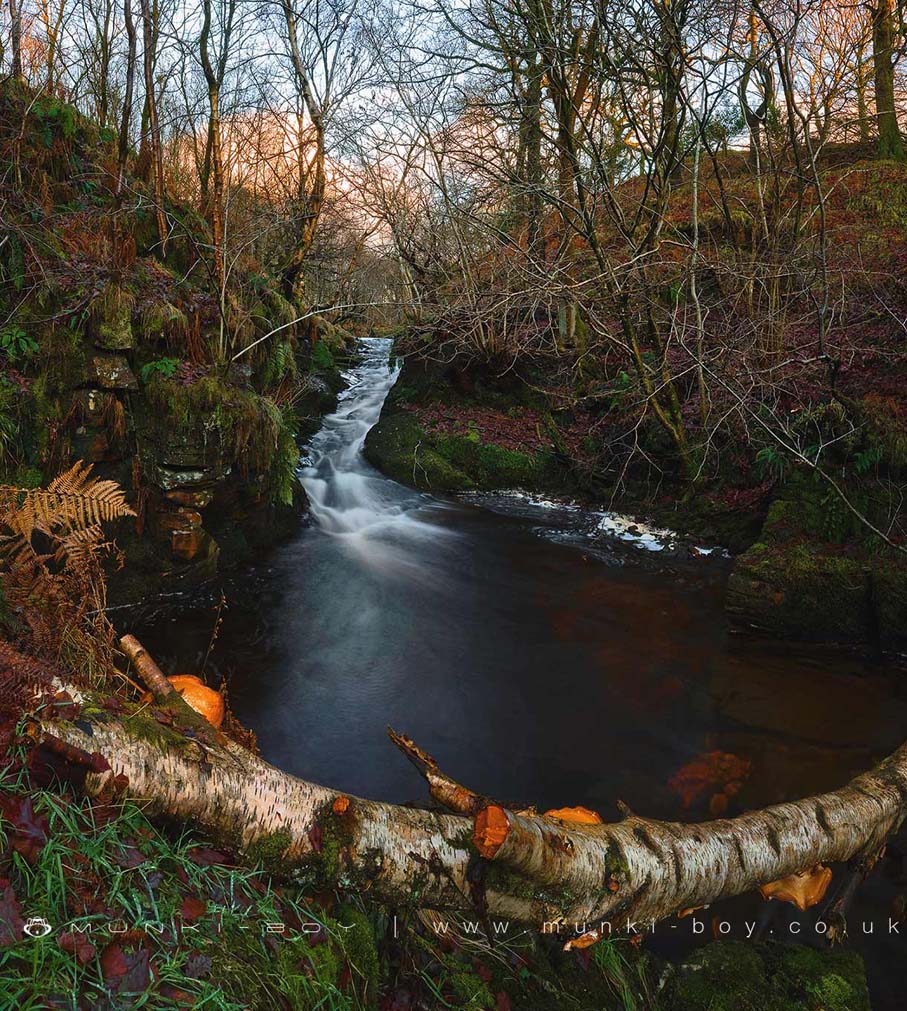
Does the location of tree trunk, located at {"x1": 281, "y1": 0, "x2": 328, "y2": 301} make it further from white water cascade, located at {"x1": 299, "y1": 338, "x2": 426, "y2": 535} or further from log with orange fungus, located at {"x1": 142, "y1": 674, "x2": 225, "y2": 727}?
log with orange fungus, located at {"x1": 142, "y1": 674, "x2": 225, "y2": 727}

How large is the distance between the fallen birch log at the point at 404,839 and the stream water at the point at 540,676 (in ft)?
4.81

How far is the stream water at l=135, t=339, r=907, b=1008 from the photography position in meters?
4.82

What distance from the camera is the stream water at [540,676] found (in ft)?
15.8

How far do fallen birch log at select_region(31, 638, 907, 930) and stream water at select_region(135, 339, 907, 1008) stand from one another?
1.47 metres

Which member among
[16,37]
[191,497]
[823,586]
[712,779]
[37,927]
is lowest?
[712,779]

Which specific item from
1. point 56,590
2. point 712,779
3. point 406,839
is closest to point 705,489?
point 712,779

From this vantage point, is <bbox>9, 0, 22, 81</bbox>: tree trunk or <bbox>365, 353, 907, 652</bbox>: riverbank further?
<bbox>9, 0, 22, 81</bbox>: tree trunk

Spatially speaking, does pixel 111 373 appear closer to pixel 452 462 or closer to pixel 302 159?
pixel 452 462

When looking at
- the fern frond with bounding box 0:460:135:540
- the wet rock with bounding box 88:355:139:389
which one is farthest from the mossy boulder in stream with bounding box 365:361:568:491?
the fern frond with bounding box 0:460:135:540

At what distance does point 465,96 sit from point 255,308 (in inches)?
194

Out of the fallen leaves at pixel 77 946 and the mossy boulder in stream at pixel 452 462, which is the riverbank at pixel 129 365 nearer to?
the mossy boulder in stream at pixel 452 462

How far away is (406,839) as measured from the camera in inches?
86.2

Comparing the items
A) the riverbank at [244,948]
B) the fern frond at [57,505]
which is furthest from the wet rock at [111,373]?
the riverbank at [244,948]

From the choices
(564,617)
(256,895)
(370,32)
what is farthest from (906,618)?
(370,32)
